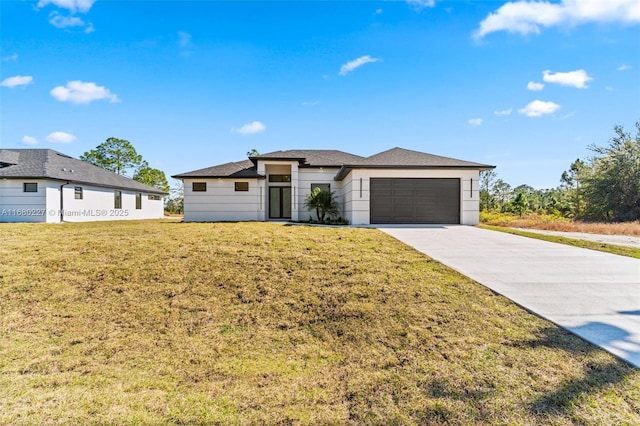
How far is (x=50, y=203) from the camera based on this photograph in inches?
664

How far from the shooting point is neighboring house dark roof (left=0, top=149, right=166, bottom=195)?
16797mm

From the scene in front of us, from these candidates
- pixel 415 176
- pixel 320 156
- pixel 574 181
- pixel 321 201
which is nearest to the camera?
pixel 415 176

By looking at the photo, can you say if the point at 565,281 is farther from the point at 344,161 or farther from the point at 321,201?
the point at 344,161

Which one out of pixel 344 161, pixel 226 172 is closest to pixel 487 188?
pixel 344 161

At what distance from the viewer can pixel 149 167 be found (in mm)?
36781

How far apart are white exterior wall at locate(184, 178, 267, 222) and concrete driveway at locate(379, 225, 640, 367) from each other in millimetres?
10491

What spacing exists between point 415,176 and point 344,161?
19.7ft

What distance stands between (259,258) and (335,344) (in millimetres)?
3431

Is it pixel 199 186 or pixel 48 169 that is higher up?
pixel 48 169

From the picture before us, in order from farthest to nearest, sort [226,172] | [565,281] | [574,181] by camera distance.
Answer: [574,181] < [226,172] < [565,281]

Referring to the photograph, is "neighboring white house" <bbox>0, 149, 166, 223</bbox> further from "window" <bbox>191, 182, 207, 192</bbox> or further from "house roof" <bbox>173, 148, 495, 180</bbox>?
"window" <bbox>191, 182, 207, 192</bbox>

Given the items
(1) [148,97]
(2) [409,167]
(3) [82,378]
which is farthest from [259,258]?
(1) [148,97]

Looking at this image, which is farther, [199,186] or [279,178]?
[279,178]

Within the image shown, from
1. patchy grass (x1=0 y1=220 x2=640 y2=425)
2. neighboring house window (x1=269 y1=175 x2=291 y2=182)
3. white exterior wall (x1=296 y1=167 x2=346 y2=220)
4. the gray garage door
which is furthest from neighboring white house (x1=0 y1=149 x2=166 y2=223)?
the gray garage door
